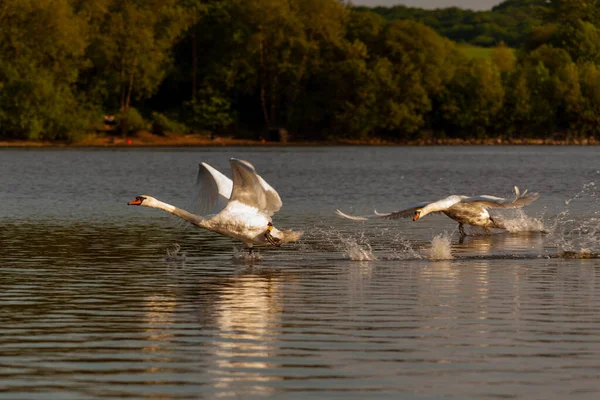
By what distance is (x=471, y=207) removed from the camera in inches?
978

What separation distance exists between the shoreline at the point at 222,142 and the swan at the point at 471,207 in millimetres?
84950

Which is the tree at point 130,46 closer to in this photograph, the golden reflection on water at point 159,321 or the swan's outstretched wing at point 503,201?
the swan's outstretched wing at point 503,201

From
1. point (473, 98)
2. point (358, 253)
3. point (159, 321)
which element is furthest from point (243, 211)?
point (473, 98)

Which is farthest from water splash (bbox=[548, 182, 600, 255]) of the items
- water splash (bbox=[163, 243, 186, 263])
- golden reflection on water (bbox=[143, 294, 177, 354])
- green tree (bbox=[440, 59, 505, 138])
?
green tree (bbox=[440, 59, 505, 138])

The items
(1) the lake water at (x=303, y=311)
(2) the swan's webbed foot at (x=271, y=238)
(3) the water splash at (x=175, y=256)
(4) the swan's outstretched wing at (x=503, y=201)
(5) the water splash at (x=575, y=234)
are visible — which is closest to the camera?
(1) the lake water at (x=303, y=311)

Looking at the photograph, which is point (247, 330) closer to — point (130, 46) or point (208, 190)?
point (208, 190)

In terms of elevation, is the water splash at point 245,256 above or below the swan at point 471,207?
below

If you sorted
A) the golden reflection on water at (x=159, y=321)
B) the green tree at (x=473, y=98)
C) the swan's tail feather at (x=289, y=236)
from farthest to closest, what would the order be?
the green tree at (x=473, y=98)
the swan's tail feather at (x=289, y=236)
the golden reflection on water at (x=159, y=321)

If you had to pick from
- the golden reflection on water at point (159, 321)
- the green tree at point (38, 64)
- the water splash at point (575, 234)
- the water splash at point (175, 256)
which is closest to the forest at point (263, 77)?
the green tree at point (38, 64)

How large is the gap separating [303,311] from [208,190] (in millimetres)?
6812

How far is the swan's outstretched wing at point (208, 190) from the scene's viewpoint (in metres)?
20.7

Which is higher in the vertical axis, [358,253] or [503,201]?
[503,201]

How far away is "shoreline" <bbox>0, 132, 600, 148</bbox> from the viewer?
355ft

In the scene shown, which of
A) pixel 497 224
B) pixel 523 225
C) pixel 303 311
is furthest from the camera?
pixel 523 225
